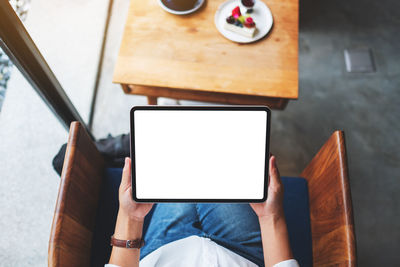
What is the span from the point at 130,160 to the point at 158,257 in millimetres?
287

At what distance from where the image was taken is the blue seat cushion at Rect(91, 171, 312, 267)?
0.96m

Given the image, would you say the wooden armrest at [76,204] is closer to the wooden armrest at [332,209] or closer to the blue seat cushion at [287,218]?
the blue seat cushion at [287,218]

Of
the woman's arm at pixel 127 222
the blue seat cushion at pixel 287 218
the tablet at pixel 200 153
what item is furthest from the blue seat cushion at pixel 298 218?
the woman's arm at pixel 127 222

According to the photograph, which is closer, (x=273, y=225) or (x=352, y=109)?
(x=273, y=225)

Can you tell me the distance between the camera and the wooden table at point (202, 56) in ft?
3.88

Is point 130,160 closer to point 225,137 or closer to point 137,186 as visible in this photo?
point 137,186

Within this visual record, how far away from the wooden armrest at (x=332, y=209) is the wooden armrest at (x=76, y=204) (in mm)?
705

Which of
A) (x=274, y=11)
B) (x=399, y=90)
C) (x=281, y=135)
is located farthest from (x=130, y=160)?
(x=399, y=90)

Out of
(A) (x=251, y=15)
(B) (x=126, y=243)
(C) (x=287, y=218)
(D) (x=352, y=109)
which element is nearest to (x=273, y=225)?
(C) (x=287, y=218)

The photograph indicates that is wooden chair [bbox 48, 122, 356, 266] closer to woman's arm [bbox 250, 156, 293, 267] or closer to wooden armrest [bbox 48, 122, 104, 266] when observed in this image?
wooden armrest [bbox 48, 122, 104, 266]

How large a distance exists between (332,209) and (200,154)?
16.9 inches

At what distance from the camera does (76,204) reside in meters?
0.82

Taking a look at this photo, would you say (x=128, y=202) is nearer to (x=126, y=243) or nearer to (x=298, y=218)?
(x=126, y=243)

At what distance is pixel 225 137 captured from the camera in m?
0.78
